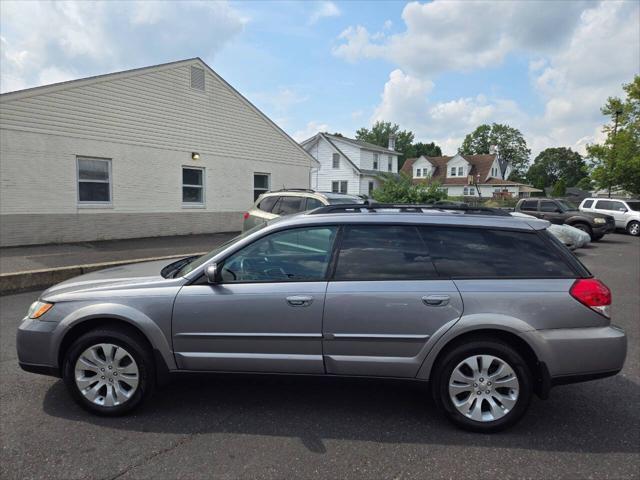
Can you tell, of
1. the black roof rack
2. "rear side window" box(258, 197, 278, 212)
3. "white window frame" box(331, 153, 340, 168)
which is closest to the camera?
the black roof rack

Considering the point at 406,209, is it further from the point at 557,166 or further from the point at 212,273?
the point at 557,166

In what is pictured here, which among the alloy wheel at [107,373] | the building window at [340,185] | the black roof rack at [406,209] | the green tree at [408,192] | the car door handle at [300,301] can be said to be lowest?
the alloy wheel at [107,373]

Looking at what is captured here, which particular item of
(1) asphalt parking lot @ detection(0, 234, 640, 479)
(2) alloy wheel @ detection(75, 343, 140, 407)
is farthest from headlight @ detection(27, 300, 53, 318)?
(1) asphalt parking lot @ detection(0, 234, 640, 479)

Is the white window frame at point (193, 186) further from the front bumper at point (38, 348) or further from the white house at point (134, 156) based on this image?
the front bumper at point (38, 348)

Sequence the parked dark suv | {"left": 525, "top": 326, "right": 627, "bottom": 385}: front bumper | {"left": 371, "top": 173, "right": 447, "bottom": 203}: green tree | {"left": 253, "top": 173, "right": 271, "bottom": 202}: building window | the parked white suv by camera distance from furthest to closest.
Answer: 1. the parked white suv
2. {"left": 253, "top": 173, "right": 271, "bottom": 202}: building window
3. the parked dark suv
4. {"left": 371, "top": 173, "right": 447, "bottom": 203}: green tree
5. {"left": 525, "top": 326, "right": 627, "bottom": 385}: front bumper

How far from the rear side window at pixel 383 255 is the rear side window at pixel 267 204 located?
6318 mm

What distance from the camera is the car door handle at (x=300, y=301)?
10.2 feet

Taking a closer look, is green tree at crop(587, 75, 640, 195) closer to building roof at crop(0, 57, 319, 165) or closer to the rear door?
building roof at crop(0, 57, 319, 165)

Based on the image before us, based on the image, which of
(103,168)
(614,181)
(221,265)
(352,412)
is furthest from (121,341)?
(614,181)

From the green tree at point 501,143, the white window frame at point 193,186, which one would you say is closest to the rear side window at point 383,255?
the white window frame at point 193,186

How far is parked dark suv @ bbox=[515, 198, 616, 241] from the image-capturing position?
658 inches

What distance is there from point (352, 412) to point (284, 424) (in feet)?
1.83

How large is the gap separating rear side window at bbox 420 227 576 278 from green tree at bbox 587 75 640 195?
95.1 feet

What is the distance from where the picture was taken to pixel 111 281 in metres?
3.48
